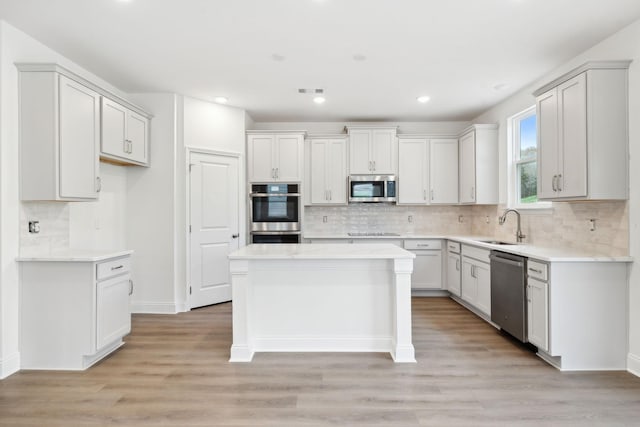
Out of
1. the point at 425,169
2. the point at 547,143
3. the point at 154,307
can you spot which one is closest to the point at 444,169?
the point at 425,169

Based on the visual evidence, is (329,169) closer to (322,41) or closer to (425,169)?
(425,169)

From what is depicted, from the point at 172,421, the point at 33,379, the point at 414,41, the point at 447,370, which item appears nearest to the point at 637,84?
the point at 414,41

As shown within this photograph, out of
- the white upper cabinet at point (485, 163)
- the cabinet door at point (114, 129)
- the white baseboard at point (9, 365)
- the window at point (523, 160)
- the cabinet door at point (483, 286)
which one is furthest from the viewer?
the white upper cabinet at point (485, 163)

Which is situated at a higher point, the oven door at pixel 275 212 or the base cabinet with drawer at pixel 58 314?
the oven door at pixel 275 212

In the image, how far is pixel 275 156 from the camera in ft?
17.3

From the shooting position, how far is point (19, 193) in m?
2.85

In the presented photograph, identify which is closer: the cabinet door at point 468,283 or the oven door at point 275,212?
the cabinet door at point 468,283

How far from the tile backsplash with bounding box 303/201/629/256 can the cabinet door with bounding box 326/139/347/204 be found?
1.10 ft

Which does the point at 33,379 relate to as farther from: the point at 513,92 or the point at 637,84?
the point at 513,92

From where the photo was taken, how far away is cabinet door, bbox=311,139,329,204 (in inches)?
215

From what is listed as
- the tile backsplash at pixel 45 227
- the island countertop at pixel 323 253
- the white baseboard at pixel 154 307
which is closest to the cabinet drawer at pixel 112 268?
the tile backsplash at pixel 45 227

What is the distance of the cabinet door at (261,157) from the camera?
527 centimetres

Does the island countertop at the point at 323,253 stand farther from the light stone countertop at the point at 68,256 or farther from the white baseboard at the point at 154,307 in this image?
the white baseboard at the point at 154,307

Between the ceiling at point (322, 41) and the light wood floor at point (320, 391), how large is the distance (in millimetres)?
2720
